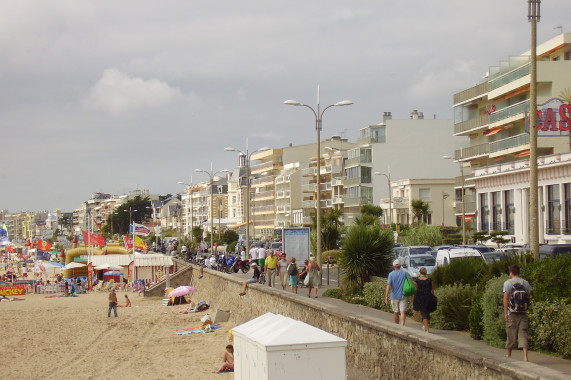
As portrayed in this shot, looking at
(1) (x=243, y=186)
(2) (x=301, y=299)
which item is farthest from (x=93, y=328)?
(1) (x=243, y=186)

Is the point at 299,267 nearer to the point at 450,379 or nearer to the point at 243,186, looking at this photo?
the point at 450,379

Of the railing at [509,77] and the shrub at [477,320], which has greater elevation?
Answer: the railing at [509,77]

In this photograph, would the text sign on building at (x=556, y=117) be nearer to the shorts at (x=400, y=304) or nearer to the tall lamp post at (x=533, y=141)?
the tall lamp post at (x=533, y=141)

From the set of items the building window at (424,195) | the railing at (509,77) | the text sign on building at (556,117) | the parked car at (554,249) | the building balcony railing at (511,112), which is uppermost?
the railing at (509,77)

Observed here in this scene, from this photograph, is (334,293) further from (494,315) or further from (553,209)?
(553,209)

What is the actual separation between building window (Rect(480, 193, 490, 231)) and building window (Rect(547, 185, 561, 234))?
8.66 m

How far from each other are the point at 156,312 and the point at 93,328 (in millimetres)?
6231

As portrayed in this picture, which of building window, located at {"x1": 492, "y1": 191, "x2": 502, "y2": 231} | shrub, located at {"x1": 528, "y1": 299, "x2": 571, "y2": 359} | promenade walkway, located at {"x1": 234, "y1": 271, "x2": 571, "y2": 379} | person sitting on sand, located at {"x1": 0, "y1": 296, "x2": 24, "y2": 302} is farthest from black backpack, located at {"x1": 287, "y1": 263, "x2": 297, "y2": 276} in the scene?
person sitting on sand, located at {"x1": 0, "y1": 296, "x2": 24, "y2": 302}

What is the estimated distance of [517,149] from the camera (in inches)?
1886

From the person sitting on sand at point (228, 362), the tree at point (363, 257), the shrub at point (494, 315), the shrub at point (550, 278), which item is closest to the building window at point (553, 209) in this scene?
the tree at point (363, 257)

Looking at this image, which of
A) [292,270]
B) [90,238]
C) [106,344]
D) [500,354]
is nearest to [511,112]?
[292,270]

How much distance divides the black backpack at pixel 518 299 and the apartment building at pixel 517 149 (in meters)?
28.8

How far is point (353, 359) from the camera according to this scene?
1436 cm

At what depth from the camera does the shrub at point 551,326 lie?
1259 cm
